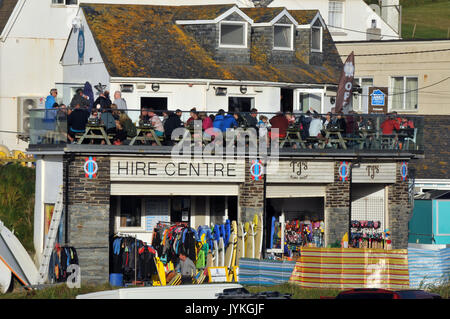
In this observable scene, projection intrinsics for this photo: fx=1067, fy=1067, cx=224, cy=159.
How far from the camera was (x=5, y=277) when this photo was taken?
29672mm

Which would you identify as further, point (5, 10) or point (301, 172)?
point (5, 10)

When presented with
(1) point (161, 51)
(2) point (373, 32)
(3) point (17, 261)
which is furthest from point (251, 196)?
(2) point (373, 32)

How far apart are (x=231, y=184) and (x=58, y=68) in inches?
604

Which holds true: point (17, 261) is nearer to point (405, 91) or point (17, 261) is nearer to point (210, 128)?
point (210, 128)

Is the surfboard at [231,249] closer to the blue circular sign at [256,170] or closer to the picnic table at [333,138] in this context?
the blue circular sign at [256,170]

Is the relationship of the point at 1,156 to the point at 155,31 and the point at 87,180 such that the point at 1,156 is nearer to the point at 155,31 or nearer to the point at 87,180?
the point at 155,31

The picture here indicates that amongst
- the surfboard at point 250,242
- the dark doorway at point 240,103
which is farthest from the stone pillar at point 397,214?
the surfboard at point 250,242

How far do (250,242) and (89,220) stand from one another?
504 cm

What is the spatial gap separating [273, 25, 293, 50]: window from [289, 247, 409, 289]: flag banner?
12310 millimetres

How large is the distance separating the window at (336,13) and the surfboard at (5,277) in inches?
1199

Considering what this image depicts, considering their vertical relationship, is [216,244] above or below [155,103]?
below

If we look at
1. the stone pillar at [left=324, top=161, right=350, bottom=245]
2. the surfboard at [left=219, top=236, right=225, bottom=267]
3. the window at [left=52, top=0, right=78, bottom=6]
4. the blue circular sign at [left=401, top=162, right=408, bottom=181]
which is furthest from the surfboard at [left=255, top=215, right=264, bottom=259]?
the window at [left=52, top=0, right=78, bottom=6]

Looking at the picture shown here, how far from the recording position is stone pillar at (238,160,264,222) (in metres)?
32.2

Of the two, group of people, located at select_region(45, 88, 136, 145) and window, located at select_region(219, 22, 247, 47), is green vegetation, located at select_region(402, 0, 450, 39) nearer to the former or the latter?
window, located at select_region(219, 22, 247, 47)
